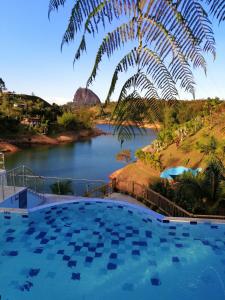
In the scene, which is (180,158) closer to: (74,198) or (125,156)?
(125,156)

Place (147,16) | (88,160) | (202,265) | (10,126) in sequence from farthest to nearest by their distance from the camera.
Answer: (10,126) → (88,160) → (202,265) → (147,16)

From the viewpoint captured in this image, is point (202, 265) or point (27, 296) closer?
point (27, 296)

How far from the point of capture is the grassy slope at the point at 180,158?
19688 millimetres

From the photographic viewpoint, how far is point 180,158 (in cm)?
2214

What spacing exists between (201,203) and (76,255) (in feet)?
18.8

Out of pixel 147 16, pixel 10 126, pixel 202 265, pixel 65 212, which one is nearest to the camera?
pixel 147 16

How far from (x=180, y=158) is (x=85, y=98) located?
20.9 m

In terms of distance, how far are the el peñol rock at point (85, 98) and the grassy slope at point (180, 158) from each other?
621 inches

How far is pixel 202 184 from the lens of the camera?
10844 millimetres

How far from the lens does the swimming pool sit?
5488 millimetres

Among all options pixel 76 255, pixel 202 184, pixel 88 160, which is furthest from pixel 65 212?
pixel 88 160

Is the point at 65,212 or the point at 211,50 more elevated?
the point at 211,50

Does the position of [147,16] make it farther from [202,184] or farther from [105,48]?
[202,184]

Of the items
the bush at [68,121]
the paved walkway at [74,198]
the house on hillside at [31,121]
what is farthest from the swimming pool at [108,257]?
the bush at [68,121]
